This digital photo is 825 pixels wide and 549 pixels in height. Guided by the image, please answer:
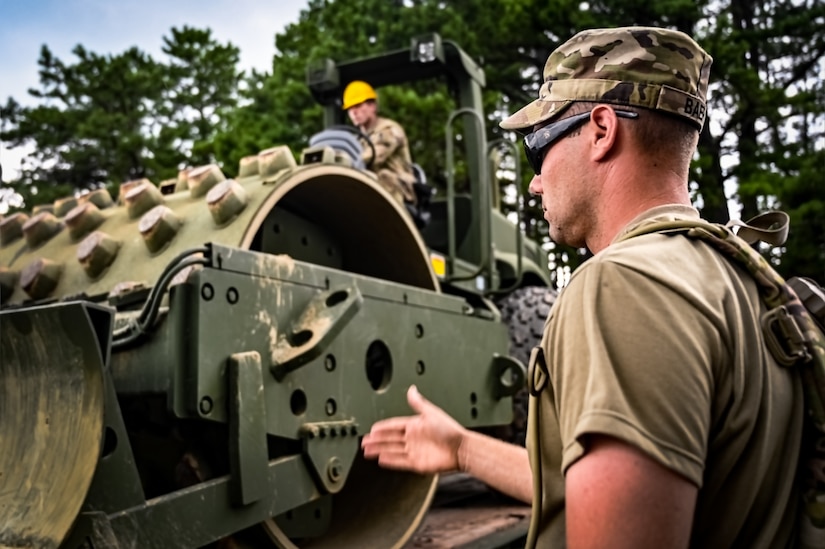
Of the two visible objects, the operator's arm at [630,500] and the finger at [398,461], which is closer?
the operator's arm at [630,500]

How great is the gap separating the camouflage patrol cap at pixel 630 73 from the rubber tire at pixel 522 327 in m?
3.78

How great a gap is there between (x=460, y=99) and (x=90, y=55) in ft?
64.5

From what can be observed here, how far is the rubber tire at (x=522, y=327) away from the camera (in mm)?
5219

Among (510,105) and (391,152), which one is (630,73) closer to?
(391,152)

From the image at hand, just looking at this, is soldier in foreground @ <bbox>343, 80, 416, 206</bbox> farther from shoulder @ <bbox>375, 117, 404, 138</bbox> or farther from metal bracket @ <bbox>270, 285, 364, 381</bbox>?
metal bracket @ <bbox>270, 285, 364, 381</bbox>

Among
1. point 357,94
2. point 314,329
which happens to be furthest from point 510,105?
point 314,329

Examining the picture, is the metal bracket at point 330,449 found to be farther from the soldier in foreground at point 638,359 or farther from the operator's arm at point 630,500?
the operator's arm at point 630,500

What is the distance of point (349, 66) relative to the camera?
649 centimetres

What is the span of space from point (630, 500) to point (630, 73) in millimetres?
657

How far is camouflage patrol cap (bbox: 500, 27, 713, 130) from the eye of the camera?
1450 millimetres

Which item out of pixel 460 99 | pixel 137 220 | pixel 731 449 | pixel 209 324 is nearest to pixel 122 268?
pixel 137 220

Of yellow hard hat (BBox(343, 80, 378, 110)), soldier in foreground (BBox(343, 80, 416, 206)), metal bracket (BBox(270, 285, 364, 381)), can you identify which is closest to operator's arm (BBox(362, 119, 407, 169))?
soldier in foreground (BBox(343, 80, 416, 206))

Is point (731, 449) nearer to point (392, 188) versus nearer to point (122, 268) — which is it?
point (122, 268)

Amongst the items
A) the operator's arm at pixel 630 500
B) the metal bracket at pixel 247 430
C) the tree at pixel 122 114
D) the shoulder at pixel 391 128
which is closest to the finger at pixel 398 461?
the operator's arm at pixel 630 500
